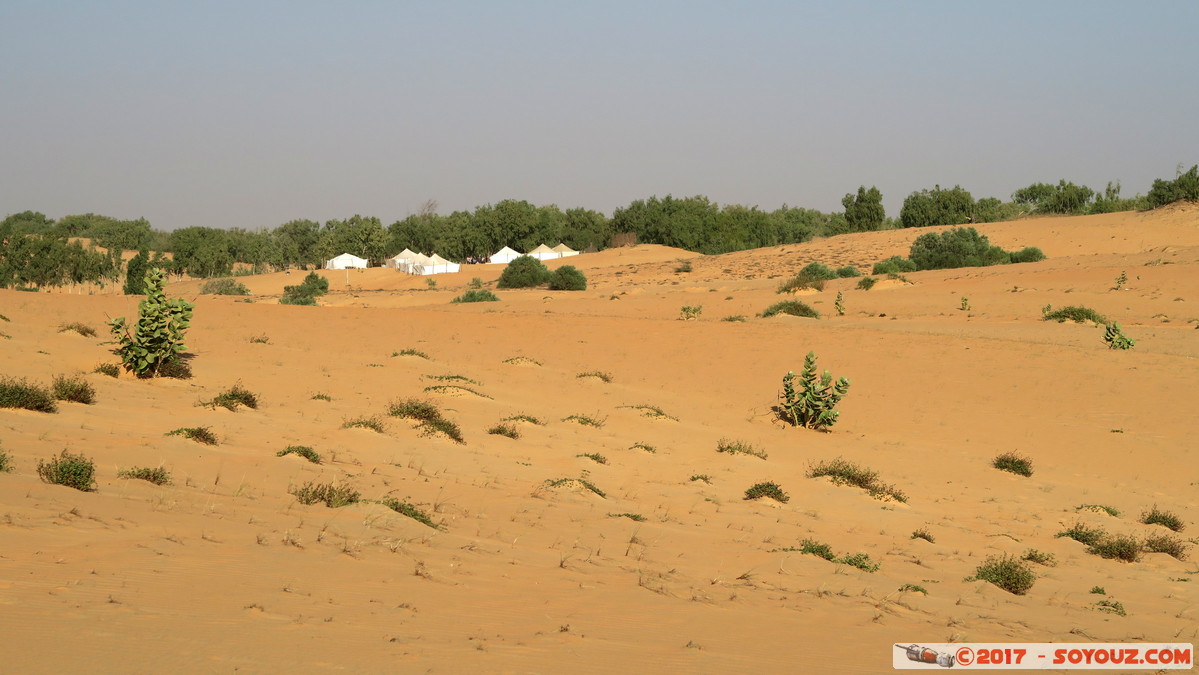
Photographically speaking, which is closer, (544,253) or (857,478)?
(857,478)

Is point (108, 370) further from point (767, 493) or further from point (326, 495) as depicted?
point (767, 493)

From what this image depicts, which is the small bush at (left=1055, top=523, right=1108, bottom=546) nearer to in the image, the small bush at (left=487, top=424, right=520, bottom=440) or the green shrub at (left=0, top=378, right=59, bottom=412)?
the small bush at (left=487, top=424, right=520, bottom=440)

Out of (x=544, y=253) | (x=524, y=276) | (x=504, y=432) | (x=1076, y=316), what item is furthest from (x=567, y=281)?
(x=504, y=432)

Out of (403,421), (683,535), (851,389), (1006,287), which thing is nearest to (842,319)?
(1006,287)

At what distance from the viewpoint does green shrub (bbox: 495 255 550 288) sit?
184 feet

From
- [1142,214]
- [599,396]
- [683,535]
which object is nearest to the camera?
[683,535]

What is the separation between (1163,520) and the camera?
41.0ft

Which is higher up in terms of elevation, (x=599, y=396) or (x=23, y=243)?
(x=23, y=243)

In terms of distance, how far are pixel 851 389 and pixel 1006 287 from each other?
20.5 metres

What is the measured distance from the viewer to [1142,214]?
65.0 metres

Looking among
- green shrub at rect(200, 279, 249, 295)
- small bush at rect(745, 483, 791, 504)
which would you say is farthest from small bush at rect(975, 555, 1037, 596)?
green shrub at rect(200, 279, 249, 295)

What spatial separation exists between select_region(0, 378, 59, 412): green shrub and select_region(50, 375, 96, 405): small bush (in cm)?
65

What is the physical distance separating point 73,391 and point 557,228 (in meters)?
93.4

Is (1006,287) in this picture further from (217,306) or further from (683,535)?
(683,535)
